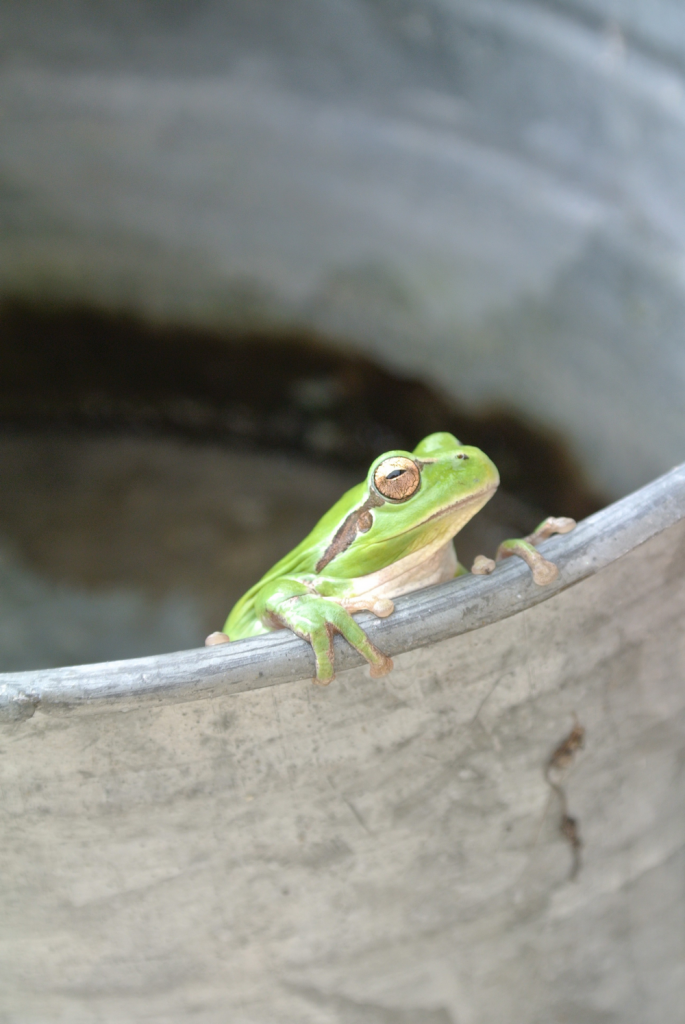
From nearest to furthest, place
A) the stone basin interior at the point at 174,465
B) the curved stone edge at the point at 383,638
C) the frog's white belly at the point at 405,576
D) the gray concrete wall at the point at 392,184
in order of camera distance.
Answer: the curved stone edge at the point at 383,638 → the frog's white belly at the point at 405,576 → the gray concrete wall at the point at 392,184 → the stone basin interior at the point at 174,465

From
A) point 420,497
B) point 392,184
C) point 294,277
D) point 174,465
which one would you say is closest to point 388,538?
point 420,497

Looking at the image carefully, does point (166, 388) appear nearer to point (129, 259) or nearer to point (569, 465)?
point (129, 259)

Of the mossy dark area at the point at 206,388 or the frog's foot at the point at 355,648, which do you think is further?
the mossy dark area at the point at 206,388

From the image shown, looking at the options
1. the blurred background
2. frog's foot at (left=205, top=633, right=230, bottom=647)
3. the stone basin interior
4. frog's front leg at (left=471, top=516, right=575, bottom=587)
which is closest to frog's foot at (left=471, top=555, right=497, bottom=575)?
frog's front leg at (left=471, top=516, right=575, bottom=587)

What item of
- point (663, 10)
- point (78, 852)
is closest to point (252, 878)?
point (78, 852)

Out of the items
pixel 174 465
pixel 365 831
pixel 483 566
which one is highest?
pixel 174 465

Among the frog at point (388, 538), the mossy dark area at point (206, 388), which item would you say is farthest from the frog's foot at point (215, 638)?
the mossy dark area at point (206, 388)

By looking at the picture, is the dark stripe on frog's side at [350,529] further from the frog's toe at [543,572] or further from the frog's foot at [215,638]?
the frog's toe at [543,572]

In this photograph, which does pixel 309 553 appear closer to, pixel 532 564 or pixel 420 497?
pixel 420 497
